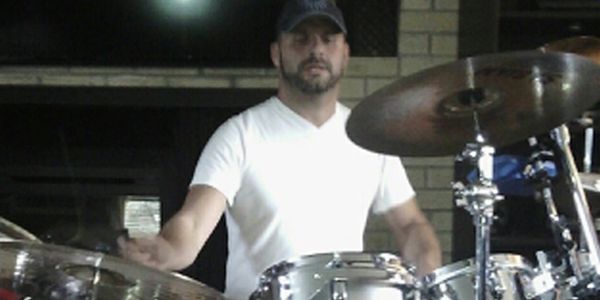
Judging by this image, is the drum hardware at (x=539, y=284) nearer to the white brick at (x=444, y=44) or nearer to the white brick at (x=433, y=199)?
the white brick at (x=433, y=199)

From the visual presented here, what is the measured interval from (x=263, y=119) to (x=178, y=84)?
70 centimetres

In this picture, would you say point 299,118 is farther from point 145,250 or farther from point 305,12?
point 145,250

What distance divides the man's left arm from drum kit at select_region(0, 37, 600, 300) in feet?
0.97

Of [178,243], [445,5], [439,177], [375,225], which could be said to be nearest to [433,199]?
[439,177]

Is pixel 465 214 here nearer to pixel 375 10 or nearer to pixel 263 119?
pixel 375 10

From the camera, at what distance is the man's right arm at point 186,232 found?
2.55m

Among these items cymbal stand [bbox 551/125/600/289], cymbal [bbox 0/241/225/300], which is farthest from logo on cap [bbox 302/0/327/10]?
cymbal [bbox 0/241/225/300]

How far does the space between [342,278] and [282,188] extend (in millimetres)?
603

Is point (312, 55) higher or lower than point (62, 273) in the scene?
higher

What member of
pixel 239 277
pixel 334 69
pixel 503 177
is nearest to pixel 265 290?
pixel 239 277

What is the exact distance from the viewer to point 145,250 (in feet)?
8.09

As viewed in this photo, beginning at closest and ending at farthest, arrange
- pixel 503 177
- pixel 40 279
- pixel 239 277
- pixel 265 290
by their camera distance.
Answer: pixel 40 279, pixel 265 290, pixel 239 277, pixel 503 177

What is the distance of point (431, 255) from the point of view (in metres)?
2.92


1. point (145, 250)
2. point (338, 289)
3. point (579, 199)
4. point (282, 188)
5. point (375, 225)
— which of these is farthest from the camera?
point (375, 225)
